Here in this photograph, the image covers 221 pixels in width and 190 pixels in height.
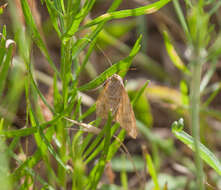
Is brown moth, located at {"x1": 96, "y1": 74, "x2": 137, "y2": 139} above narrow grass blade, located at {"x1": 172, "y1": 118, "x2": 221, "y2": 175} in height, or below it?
above

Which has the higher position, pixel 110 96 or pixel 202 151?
pixel 110 96

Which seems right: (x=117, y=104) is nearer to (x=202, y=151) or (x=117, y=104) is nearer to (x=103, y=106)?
(x=103, y=106)

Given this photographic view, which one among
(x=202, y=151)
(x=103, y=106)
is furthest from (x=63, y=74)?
(x=202, y=151)

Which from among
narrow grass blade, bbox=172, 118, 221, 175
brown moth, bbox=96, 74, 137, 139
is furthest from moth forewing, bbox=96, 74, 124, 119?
narrow grass blade, bbox=172, 118, 221, 175

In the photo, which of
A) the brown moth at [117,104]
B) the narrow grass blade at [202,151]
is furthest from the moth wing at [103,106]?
the narrow grass blade at [202,151]

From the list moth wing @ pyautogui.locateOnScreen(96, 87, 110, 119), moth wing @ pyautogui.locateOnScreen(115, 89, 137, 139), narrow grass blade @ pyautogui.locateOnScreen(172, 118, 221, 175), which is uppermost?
moth wing @ pyautogui.locateOnScreen(96, 87, 110, 119)

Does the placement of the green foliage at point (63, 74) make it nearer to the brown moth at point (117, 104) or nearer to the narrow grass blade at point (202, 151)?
the brown moth at point (117, 104)

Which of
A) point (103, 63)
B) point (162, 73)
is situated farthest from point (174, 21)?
point (103, 63)

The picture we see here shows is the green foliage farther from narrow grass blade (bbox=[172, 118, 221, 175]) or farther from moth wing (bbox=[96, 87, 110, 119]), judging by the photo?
narrow grass blade (bbox=[172, 118, 221, 175])
